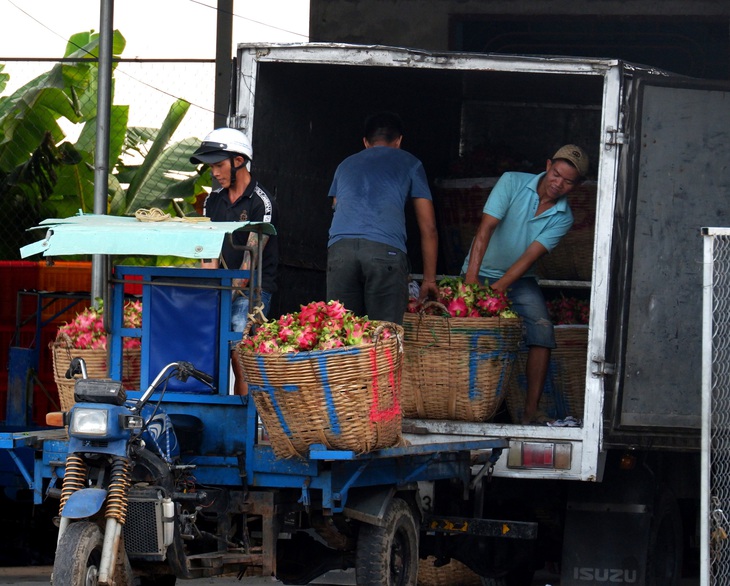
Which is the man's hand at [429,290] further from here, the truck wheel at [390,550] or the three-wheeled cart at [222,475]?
the truck wheel at [390,550]

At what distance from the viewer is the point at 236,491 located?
19.3ft

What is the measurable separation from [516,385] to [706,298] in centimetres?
196

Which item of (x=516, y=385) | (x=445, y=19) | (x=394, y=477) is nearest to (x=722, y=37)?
(x=445, y=19)

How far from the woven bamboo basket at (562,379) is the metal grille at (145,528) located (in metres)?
3.03

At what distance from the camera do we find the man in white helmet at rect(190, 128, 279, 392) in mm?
6848

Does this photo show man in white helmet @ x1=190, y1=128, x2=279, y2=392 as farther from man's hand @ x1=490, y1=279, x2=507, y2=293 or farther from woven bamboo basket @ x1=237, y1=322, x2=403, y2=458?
man's hand @ x1=490, y1=279, x2=507, y2=293

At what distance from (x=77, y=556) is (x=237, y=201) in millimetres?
2575

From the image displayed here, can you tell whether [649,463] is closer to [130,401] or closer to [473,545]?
[473,545]

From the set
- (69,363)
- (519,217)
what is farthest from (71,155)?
(519,217)

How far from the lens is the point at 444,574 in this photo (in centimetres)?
822

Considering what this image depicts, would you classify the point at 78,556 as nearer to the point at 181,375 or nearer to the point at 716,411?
the point at 181,375

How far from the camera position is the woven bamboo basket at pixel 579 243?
9.21 metres

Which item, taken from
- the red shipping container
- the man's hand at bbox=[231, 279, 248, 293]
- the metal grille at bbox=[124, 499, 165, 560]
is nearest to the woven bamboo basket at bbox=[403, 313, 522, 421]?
the man's hand at bbox=[231, 279, 248, 293]

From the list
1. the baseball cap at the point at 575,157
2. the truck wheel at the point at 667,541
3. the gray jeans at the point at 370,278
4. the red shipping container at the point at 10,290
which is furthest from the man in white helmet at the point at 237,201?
the red shipping container at the point at 10,290
